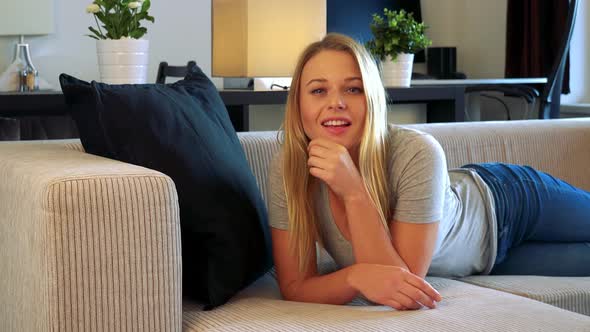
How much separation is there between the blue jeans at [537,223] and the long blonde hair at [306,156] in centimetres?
46

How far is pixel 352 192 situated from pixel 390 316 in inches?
11.3

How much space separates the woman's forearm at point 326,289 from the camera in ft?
5.48

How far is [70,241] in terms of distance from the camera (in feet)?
4.57

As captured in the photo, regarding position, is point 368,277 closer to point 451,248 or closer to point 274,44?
point 451,248

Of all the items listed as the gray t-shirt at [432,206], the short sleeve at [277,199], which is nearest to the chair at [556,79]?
the gray t-shirt at [432,206]

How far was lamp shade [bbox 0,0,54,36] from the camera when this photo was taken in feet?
16.7

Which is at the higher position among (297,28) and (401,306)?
(297,28)

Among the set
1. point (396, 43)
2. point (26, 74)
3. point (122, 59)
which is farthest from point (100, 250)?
point (26, 74)

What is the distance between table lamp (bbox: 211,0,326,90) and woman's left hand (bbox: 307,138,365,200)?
1.57m

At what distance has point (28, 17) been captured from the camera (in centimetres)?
512

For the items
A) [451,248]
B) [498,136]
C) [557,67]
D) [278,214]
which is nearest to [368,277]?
[278,214]

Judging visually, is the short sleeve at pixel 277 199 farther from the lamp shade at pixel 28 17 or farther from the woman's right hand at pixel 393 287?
the lamp shade at pixel 28 17

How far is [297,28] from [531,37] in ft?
10.0

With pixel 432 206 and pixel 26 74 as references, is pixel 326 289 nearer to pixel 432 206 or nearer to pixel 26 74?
pixel 432 206
